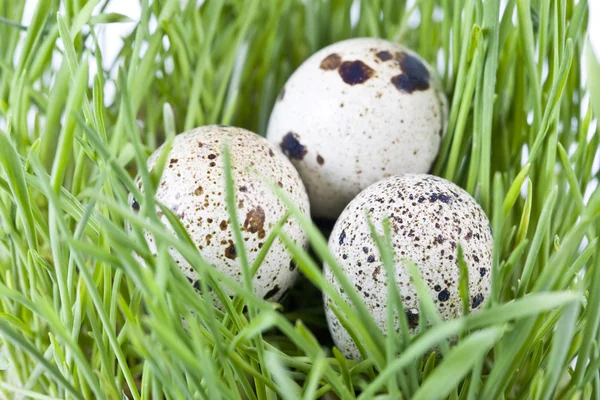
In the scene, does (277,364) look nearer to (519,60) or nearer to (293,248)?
(293,248)

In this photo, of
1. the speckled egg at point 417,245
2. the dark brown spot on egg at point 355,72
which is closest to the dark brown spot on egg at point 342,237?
the speckled egg at point 417,245

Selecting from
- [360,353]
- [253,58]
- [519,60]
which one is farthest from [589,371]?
[253,58]

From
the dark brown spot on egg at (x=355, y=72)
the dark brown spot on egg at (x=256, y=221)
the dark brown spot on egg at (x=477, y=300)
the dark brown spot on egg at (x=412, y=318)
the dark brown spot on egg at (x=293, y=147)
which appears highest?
the dark brown spot on egg at (x=355, y=72)

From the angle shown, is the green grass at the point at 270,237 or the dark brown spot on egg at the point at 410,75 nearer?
the green grass at the point at 270,237

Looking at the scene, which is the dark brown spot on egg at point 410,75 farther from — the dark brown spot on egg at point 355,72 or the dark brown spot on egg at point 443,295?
the dark brown spot on egg at point 443,295

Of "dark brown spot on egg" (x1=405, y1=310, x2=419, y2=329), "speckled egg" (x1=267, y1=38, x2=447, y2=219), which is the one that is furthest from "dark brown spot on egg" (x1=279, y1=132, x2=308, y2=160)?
"dark brown spot on egg" (x1=405, y1=310, x2=419, y2=329)

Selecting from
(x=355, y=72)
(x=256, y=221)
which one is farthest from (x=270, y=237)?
(x=355, y=72)
